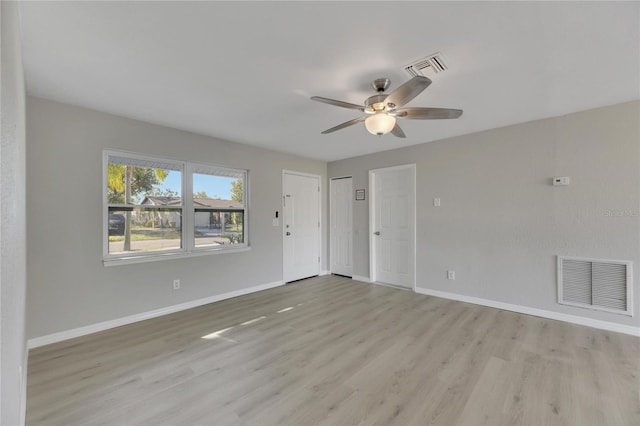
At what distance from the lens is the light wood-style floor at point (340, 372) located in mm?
1691

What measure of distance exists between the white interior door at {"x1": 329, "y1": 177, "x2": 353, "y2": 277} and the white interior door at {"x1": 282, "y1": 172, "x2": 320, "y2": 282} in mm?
335

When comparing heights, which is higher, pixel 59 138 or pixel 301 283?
pixel 59 138

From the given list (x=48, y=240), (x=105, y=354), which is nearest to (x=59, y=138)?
(x=48, y=240)

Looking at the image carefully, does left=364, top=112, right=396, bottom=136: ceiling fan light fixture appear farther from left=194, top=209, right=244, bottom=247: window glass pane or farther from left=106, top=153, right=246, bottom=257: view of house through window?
left=194, top=209, right=244, bottom=247: window glass pane

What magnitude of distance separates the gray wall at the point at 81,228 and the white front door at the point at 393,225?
9.63ft

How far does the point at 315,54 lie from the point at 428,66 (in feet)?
2.89

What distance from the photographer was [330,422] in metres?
1.62

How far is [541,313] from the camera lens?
3209mm

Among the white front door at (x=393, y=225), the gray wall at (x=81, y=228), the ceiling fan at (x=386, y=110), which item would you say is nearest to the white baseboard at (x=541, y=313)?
the white front door at (x=393, y=225)

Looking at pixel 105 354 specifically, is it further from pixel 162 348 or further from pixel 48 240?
pixel 48 240

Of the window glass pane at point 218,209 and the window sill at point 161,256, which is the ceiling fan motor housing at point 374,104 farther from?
the window sill at point 161,256

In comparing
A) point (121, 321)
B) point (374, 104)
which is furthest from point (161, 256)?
point (374, 104)

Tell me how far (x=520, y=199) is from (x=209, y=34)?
3815 millimetres

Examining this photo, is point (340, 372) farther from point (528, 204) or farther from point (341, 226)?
point (341, 226)
